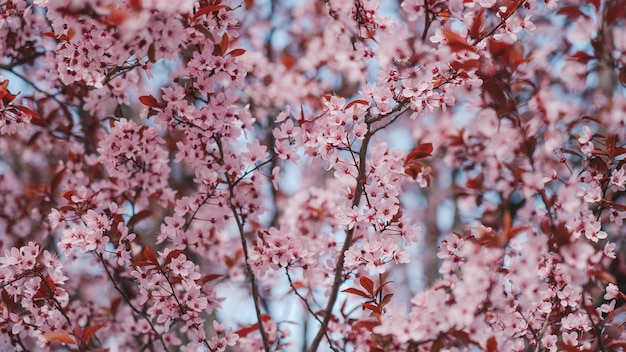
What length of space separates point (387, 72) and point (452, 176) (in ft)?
9.33

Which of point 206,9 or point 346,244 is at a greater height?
point 206,9

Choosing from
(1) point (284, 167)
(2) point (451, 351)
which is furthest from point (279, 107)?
(2) point (451, 351)

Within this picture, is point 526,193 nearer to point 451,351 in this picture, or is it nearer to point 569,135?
point 451,351

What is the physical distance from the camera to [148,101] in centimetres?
248

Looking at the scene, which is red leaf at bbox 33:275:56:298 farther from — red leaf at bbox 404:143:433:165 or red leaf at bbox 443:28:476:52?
red leaf at bbox 443:28:476:52

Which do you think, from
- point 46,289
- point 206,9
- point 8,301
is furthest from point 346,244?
point 8,301

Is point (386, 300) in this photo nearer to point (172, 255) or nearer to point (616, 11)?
point (172, 255)

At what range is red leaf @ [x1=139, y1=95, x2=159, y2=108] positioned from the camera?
97.0 inches

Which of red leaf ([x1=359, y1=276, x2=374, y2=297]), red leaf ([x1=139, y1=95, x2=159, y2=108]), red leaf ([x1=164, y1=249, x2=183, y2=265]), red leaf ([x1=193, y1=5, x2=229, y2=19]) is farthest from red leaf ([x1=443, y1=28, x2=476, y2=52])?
red leaf ([x1=164, y1=249, x2=183, y2=265])

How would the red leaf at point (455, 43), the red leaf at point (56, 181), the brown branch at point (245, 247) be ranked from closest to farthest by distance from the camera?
the red leaf at point (455, 43)
the brown branch at point (245, 247)
the red leaf at point (56, 181)

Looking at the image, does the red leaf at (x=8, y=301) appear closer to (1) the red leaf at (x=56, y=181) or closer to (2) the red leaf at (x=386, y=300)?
(1) the red leaf at (x=56, y=181)

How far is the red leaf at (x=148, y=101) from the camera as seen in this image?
246 centimetres

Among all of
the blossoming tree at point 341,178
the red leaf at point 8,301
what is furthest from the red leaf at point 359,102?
the red leaf at point 8,301

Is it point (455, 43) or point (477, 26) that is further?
point (477, 26)
